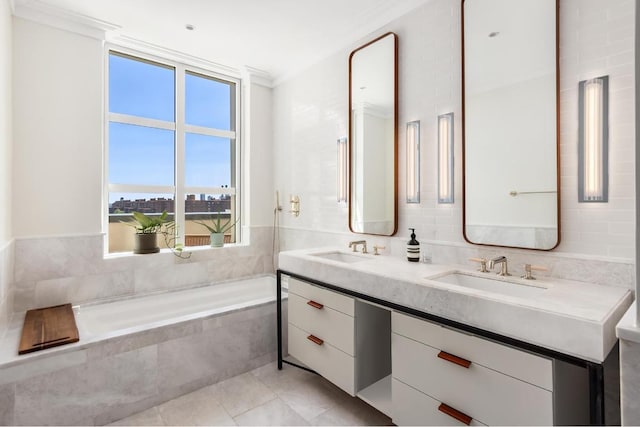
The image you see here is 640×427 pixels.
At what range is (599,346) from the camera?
0.99 meters

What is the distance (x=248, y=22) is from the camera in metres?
2.55

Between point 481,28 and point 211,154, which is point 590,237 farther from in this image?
point 211,154

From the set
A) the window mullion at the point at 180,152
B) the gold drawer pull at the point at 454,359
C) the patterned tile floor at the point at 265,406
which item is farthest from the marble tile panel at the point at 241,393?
the window mullion at the point at 180,152

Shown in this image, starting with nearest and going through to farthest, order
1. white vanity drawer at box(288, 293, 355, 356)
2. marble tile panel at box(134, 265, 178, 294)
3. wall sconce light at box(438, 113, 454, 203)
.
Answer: white vanity drawer at box(288, 293, 355, 356), wall sconce light at box(438, 113, 454, 203), marble tile panel at box(134, 265, 178, 294)

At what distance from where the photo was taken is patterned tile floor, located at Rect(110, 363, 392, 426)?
1.91m

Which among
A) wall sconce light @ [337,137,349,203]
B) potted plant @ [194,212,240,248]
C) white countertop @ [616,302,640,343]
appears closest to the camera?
white countertop @ [616,302,640,343]

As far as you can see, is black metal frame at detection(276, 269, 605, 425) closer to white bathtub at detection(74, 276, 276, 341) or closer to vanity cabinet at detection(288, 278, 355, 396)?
vanity cabinet at detection(288, 278, 355, 396)

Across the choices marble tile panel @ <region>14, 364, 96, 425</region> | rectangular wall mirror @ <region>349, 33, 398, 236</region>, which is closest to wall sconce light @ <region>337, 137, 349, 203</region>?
rectangular wall mirror @ <region>349, 33, 398, 236</region>

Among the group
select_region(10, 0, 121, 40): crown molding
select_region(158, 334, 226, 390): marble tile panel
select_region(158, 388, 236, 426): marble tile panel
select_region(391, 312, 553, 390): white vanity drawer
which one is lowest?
select_region(158, 388, 236, 426): marble tile panel

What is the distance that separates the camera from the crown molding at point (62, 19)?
2.32 meters

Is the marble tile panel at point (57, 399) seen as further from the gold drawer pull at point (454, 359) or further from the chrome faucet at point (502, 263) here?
the chrome faucet at point (502, 263)

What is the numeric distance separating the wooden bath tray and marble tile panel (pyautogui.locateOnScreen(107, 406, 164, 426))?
0.55 m

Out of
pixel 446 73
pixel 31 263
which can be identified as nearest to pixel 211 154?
pixel 31 263

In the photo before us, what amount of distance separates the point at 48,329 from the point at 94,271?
0.71m
